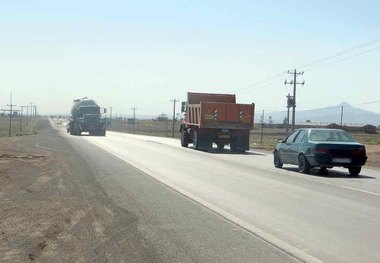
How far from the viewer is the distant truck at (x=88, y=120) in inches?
2362

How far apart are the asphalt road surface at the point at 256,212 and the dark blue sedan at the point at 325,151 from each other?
550mm

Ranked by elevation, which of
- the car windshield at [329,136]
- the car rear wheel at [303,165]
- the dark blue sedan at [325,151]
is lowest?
the car rear wheel at [303,165]

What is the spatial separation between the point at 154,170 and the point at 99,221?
9.85m

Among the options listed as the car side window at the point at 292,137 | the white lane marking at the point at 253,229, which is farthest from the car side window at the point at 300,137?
the white lane marking at the point at 253,229

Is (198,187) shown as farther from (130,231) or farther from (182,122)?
(182,122)

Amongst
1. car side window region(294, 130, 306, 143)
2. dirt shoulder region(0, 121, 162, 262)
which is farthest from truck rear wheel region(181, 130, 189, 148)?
dirt shoulder region(0, 121, 162, 262)

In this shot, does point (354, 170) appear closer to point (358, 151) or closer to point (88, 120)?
point (358, 151)

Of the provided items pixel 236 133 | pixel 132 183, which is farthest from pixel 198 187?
pixel 236 133

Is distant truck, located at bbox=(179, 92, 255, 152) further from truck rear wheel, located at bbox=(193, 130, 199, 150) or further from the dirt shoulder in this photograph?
the dirt shoulder

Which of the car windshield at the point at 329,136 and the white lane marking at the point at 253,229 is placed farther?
the car windshield at the point at 329,136

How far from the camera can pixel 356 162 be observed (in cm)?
1917

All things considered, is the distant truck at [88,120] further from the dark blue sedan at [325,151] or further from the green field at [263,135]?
the dark blue sedan at [325,151]

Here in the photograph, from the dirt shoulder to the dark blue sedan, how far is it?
7.70 m

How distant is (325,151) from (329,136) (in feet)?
4.22
